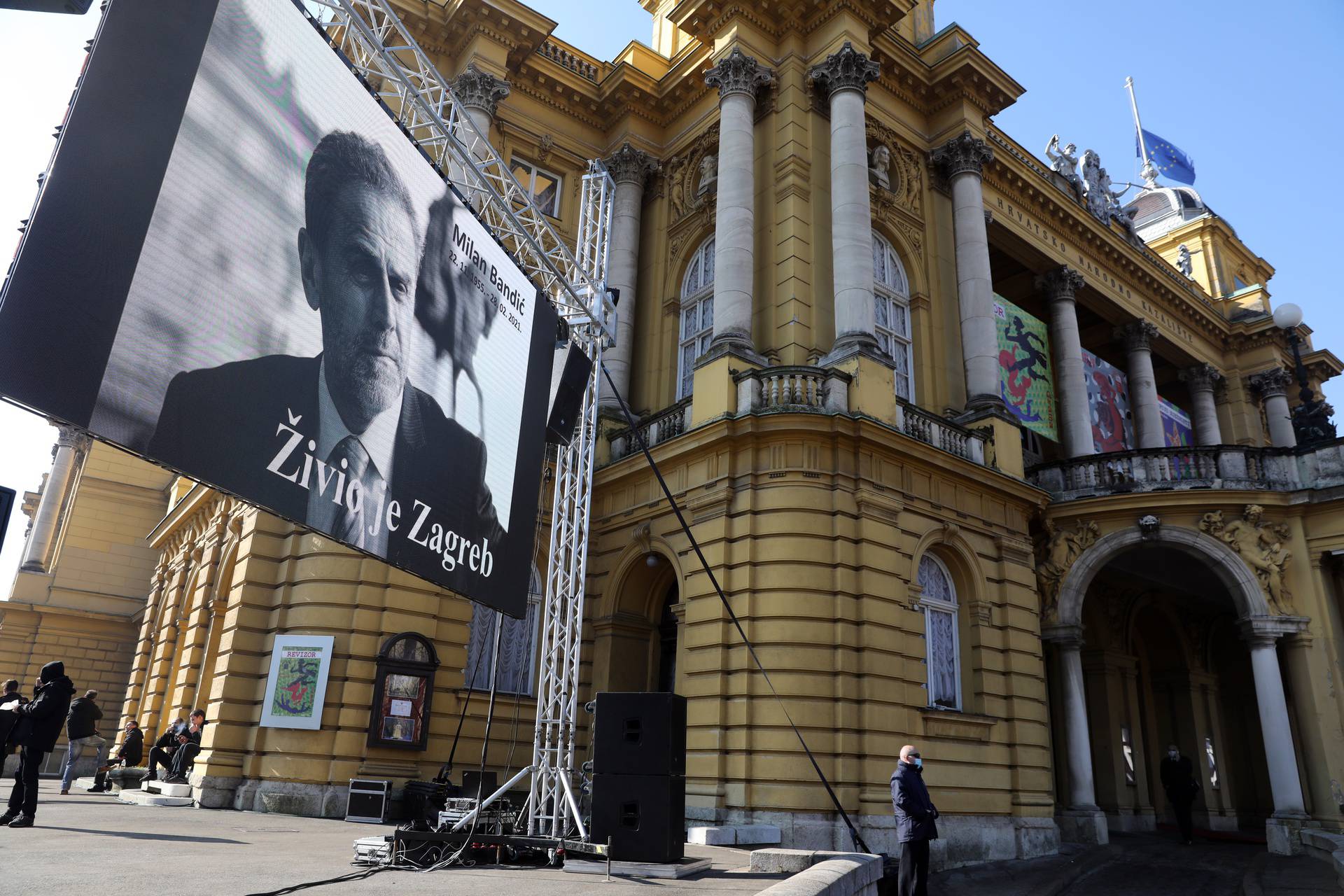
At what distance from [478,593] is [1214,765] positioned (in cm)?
2316

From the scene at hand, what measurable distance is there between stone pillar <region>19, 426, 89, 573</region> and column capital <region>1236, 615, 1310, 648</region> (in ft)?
122

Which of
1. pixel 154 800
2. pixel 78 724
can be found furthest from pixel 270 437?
pixel 154 800

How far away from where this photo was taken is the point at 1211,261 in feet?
116

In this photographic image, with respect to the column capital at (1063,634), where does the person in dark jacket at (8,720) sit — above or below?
below

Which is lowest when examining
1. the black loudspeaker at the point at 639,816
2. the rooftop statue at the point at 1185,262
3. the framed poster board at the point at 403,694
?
the black loudspeaker at the point at 639,816

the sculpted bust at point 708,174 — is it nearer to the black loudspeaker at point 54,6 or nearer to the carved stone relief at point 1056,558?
the carved stone relief at point 1056,558

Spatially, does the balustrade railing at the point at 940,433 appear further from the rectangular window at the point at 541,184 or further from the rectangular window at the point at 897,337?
the rectangular window at the point at 541,184

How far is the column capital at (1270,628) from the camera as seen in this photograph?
57.1 ft

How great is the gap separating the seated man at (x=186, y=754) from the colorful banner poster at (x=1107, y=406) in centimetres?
2196

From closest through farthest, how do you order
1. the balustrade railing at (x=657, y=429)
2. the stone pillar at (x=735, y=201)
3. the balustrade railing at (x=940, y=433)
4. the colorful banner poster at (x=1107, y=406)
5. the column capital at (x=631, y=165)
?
the balustrade railing at (x=940, y=433) < the stone pillar at (x=735, y=201) < the balustrade railing at (x=657, y=429) < the column capital at (x=631, y=165) < the colorful banner poster at (x=1107, y=406)

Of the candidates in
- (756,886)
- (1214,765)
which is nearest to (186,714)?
(756,886)

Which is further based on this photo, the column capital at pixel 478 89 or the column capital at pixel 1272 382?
the column capital at pixel 1272 382

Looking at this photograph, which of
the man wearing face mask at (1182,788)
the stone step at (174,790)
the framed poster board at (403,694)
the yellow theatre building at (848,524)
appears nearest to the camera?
the yellow theatre building at (848,524)

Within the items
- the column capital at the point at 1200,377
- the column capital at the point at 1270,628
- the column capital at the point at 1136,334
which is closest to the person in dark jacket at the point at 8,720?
the column capital at the point at 1270,628
